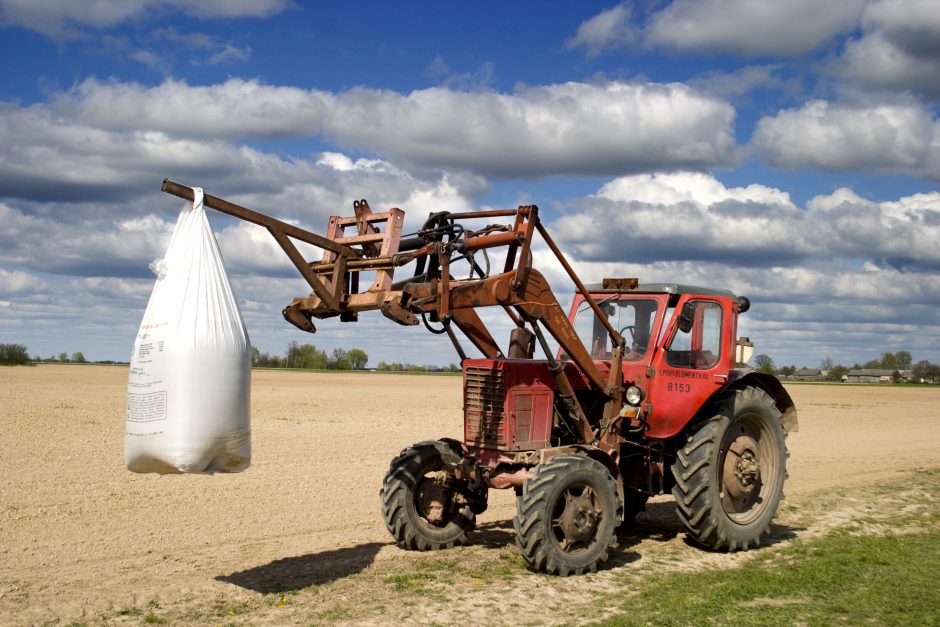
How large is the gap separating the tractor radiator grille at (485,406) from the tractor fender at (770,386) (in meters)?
2.49

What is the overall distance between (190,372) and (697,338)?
517cm

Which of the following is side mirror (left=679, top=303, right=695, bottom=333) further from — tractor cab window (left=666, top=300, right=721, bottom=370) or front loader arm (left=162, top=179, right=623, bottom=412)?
front loader arm (left=162, top=179, right=623, bottom=412)

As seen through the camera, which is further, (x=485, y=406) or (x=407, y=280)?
(x=485, y=406)

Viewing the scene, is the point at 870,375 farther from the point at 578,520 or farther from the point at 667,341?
the point at 578,520

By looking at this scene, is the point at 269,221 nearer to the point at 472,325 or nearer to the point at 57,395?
the point at 472,325

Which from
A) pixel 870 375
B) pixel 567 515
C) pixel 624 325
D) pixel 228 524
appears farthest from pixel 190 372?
pixel 870 375

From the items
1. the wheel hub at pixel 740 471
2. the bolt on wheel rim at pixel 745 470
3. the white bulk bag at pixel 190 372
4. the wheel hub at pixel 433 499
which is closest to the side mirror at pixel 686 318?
the bolt on wheel rim at pixel 745 470

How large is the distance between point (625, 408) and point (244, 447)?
369 centimetres

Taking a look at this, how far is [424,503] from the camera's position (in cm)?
867

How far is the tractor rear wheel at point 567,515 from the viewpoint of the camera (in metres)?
7.51

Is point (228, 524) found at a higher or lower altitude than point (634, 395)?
Result: lower

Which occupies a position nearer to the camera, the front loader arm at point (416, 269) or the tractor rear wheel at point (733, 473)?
the front loader arm at point (416, 269)

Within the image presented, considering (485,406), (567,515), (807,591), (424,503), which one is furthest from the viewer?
(424,503)

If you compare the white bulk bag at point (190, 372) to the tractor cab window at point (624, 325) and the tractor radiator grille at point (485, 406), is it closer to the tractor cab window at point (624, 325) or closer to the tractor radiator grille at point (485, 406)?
the tractor radiator grille at point (485, 406)
